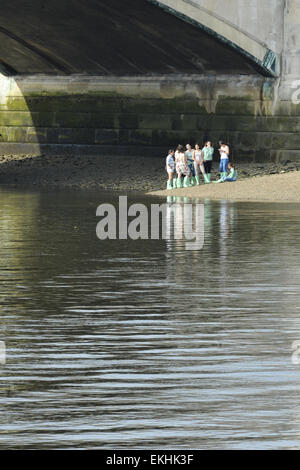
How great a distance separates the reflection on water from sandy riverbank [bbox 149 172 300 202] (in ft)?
46.9

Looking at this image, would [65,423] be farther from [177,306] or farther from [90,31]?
[90,31]

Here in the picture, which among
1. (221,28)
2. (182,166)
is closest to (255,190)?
(182,166)

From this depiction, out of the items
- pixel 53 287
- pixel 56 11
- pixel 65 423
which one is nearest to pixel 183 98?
pixel 56 11

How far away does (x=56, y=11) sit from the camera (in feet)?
147

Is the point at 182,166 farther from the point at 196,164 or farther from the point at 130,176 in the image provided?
the point at 130,176

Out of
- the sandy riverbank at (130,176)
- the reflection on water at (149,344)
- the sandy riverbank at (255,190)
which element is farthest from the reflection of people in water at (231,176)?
the reflection on water at (149,344)

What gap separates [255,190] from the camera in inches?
1465

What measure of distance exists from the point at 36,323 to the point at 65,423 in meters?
4.29

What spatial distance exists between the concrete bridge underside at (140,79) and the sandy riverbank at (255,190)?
16.4ft

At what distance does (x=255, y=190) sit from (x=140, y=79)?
41.0 ft

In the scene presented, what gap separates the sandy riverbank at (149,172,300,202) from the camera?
36.1 metres

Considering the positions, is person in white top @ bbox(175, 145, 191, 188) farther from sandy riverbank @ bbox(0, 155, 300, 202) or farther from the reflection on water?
the reflection on water

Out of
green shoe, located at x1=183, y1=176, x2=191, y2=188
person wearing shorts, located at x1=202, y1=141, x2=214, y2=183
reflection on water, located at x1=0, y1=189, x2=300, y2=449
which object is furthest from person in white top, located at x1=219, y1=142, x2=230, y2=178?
reflection on water, located at x1=0, y1=189, x2=300, y2=449

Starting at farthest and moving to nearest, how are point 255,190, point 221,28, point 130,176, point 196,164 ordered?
point 130,176 → point 196,164 → point 221,28 → point 255,190
